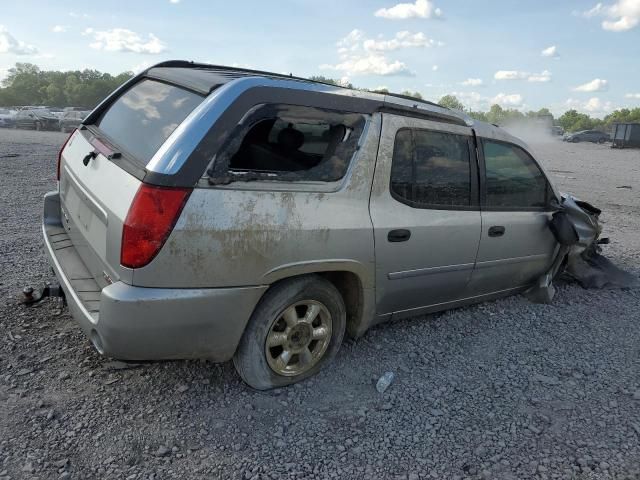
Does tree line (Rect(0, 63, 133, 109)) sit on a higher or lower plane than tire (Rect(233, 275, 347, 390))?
higher

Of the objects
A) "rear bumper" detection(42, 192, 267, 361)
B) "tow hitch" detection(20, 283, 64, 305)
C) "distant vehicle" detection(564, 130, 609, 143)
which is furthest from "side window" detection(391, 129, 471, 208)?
"distant vehicle" detection(564, 130, 609, 143)

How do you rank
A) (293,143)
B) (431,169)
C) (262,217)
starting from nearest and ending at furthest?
(262,217) < (293,143) < (431,169)

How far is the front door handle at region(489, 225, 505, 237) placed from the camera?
3988 mm

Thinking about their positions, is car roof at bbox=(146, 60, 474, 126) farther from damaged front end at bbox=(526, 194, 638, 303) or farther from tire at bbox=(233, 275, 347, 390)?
damaged front end at bbox=(526, 194, 638, 303)

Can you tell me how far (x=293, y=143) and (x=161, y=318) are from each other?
4.43 ft

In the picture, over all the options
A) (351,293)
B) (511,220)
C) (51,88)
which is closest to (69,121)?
(511,220)

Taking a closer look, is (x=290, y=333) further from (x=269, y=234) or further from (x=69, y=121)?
(x=69, y=121)

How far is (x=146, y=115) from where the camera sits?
306cm

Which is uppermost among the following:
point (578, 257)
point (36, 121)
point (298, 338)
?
point (36, 121)

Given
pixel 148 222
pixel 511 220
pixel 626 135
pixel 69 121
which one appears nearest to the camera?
Result: pixel 148 222

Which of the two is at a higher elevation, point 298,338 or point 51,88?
point 51,88

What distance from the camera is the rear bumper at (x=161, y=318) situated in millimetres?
2484

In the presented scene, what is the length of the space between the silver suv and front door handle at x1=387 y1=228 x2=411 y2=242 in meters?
0.01

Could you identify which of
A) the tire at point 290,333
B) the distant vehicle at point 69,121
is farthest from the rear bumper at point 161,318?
the distant vehicle at point 69,121
